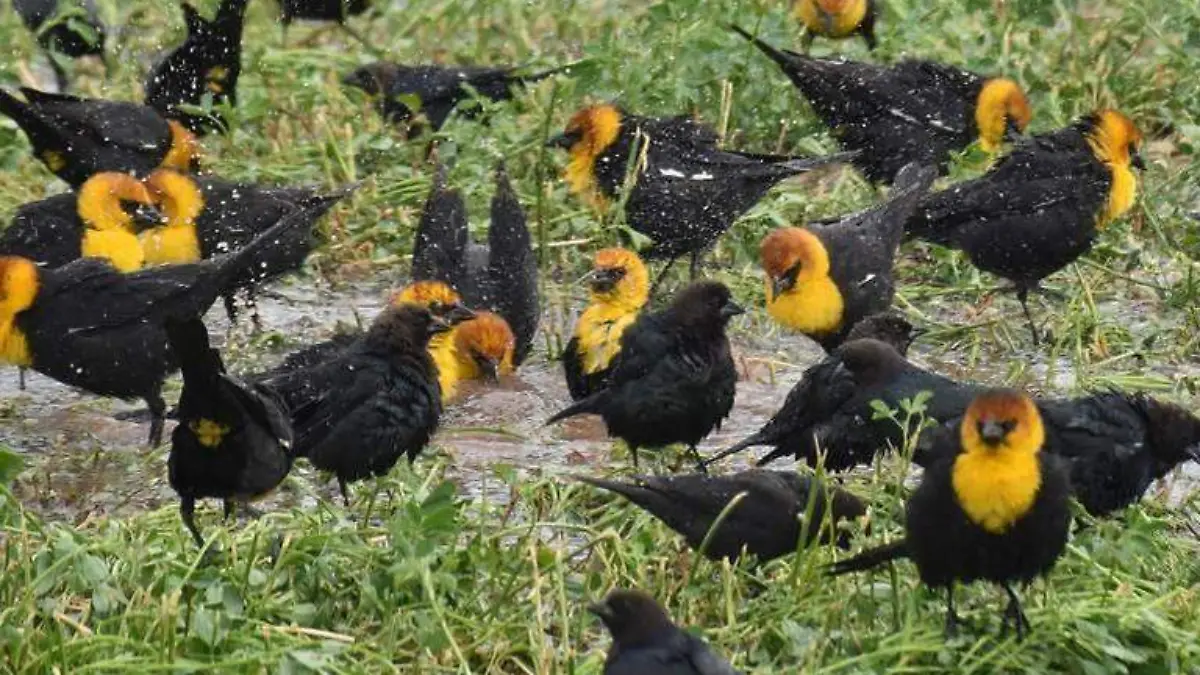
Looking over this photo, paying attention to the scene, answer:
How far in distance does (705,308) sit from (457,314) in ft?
3.02

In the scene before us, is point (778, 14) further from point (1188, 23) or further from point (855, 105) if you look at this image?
point (1188, 23)

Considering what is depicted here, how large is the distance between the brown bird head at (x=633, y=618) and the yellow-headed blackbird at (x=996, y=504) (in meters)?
0.70

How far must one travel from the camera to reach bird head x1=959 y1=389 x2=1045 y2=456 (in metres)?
5.05

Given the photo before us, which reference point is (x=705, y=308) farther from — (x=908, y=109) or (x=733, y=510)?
(x=908, y=109)

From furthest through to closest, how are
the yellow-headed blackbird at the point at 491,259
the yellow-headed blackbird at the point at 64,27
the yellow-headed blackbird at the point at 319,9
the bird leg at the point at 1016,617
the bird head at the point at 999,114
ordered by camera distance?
the yellow-headed blackbird at the point at 319,9 → the yellow-headed blackbird at the point at 64,27 → the bird head at the point at 999,114 → the yellow-headed blackbird at the point at 491,259 → the bird leg at the point at 1016,617

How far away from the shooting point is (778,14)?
10164 mm

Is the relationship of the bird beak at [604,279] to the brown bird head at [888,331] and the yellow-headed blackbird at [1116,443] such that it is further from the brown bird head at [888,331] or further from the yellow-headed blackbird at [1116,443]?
the yellow-headed blackbird at [1116,443]

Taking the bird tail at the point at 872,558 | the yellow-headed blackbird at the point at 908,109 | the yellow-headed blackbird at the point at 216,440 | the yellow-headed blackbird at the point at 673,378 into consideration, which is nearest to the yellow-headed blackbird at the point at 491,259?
the yellow-headed blackbird at the point at 673,378

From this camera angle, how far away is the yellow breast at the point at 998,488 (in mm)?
5082

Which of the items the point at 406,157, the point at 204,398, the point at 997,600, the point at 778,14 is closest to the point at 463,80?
the point at 406,157

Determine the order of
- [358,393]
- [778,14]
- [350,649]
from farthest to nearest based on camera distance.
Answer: [778,14], [358,393], [350,649]

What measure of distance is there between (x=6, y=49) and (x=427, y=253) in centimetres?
360

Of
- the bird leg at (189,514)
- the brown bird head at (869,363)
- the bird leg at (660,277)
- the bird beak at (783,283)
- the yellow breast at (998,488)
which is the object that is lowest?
the bird leg at (660,277)

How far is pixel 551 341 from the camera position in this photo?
27.6ft
